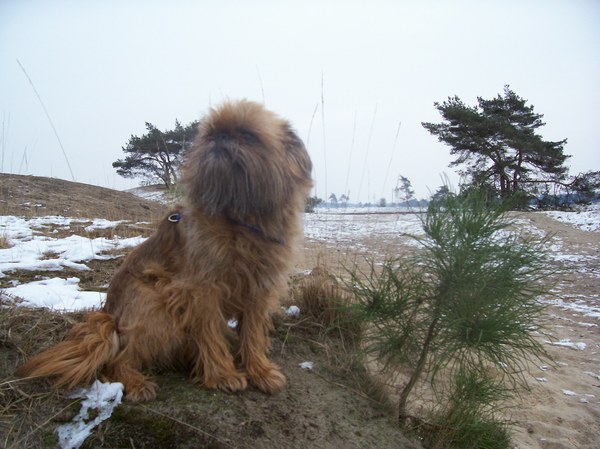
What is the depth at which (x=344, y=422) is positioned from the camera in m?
2.39

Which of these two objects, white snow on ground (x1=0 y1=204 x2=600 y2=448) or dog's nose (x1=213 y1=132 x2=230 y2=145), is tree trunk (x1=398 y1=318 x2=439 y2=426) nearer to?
white snow on ground (x1=0 y1=204 x2=600 y2=448)

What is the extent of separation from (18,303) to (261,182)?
2.25 meters

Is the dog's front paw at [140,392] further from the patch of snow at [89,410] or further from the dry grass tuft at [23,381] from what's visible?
the dry grass tuft at [23,381]

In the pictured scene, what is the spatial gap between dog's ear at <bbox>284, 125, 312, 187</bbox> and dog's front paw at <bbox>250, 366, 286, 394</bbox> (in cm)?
122

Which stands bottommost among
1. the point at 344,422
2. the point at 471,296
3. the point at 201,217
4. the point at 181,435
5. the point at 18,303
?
the point at 344,422

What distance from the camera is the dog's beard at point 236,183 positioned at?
215 cm

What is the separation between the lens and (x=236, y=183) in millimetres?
2162

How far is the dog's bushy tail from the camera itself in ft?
6.84

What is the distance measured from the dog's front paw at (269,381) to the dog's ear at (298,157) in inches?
48.0

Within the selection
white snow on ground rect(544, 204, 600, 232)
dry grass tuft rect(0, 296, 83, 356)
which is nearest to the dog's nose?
dry grass tuft rect(0, 296, 83, 356)

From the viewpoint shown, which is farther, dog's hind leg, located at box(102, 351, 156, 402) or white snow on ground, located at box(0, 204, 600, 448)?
dog's hind leg, located at box(102, 351, 156, 402)

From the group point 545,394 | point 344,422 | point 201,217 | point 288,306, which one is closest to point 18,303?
point 201,217

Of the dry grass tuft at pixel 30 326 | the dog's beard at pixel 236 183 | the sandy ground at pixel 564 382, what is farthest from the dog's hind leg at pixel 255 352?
the dry grass tuft at pixel 30 326

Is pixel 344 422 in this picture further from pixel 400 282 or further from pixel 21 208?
pixel 21 208
